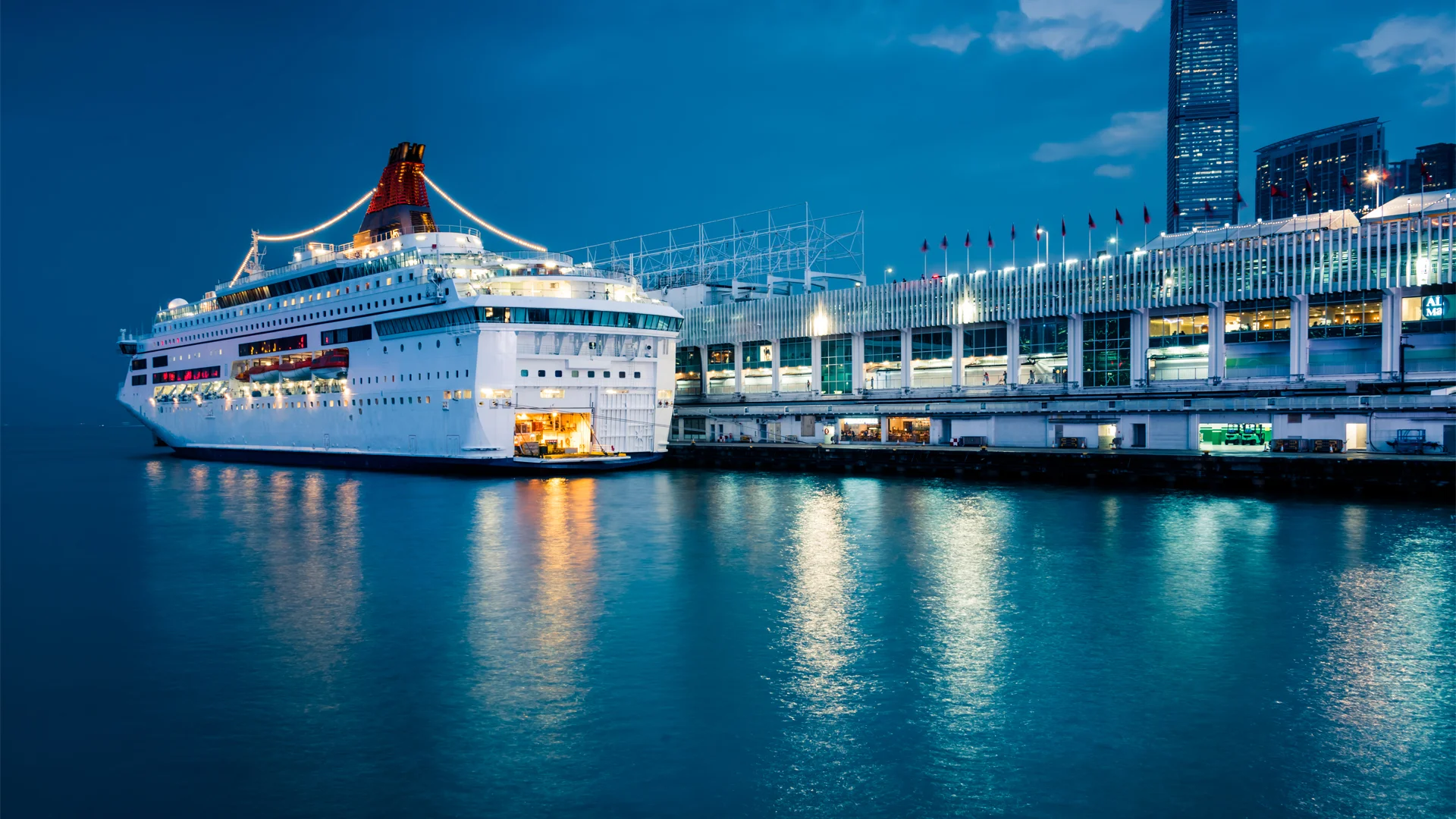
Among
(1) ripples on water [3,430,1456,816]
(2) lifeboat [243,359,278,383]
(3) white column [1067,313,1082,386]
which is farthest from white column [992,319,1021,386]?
(2) lifeboat [243,359,278,383]

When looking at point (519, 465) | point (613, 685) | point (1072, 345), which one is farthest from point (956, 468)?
point (613, 685)

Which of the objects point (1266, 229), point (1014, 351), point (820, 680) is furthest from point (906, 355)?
point (820, 680)

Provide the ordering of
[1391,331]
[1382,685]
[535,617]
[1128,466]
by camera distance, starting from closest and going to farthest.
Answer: [1382,685] → [535,617] → [1128,466] → [1391,331]

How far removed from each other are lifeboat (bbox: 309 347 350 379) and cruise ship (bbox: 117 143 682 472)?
0.42ft

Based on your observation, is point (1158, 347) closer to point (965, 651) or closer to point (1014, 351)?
point (1014, 351)

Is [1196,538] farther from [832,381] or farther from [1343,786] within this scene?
[832,381]

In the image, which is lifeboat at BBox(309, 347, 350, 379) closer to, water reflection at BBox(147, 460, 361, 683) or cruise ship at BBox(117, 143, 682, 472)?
cruise ship at BBox(117, 143, 682, 472)

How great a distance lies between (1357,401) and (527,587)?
52656mm

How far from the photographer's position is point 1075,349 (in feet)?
240

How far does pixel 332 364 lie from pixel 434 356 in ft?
45.1

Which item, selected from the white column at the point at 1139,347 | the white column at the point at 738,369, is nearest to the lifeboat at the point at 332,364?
the white column at the point at 738,369

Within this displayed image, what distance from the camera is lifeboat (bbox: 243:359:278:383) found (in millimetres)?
78812

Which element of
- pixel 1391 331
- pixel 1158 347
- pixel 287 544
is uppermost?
pixel 1391 331

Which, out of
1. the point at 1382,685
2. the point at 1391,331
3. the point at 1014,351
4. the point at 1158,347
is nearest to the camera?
the point at 1382,685
